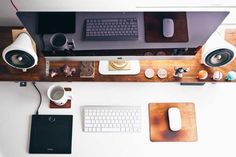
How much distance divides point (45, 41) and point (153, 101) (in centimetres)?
54

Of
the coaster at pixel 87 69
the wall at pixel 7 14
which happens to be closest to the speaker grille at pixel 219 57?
the coaster at pixel 87 69

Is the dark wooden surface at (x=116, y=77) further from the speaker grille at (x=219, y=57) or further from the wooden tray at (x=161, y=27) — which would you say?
the wooden tray at (x=161, y=27)

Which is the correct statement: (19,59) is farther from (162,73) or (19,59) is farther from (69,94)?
(162,73)

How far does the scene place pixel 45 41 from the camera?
1198mm

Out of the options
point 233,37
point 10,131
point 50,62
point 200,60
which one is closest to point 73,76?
point 50,62

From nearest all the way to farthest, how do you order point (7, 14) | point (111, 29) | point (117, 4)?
point (117, 4) → point (111, 29) → point (7, 14)

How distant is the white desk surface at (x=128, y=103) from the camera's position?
4.25ft

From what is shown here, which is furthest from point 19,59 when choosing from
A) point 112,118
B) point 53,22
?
point 112,118

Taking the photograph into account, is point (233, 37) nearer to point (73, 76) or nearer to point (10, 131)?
point (73, 76)

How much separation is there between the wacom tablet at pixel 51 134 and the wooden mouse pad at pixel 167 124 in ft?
1.19

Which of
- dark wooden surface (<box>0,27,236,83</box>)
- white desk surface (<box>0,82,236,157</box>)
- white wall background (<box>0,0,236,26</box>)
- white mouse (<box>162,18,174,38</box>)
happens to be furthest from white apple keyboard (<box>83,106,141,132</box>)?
white wall background (<box>0,0,236,26</box>)

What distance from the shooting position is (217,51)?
1204mm

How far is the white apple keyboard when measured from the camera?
4.32 ft

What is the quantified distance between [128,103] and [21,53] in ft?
1.66
